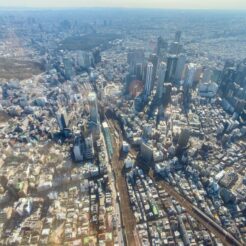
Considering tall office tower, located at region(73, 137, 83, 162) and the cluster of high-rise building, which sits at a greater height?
tall office tower, located at region(73, 137, 83, 162)

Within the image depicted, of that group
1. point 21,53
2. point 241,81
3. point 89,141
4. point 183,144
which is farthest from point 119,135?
point 21,53

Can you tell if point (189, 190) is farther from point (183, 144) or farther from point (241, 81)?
point (241, 81)

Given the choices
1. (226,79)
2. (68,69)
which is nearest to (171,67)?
(226,79)

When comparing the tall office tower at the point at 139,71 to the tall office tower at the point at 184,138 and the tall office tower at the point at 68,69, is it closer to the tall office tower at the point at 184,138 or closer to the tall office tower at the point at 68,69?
the tall office tower at the point at 68,69

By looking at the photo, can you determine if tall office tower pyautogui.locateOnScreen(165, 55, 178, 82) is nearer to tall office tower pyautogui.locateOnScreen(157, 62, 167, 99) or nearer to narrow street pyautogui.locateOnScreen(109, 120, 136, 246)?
tall office tower pyautogui.locateOnScreen(157, 62, 167, 99)

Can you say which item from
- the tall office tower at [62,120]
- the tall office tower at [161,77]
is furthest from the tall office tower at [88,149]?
the tall office tower at [161,77]

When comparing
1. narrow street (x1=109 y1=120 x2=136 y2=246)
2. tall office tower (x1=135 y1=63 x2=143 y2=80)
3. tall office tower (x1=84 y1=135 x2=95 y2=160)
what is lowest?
narrow street (x1=109 y1=120 x2=136 y2=246)

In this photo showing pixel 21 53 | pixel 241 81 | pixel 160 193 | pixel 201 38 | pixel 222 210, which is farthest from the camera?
pixel 201 38

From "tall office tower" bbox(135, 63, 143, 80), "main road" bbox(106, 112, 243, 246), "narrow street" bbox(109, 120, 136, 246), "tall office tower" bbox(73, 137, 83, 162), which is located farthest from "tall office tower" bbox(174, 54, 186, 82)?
"tall office tower" bbox(73, 137, 83, 162)

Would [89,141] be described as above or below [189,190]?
above
